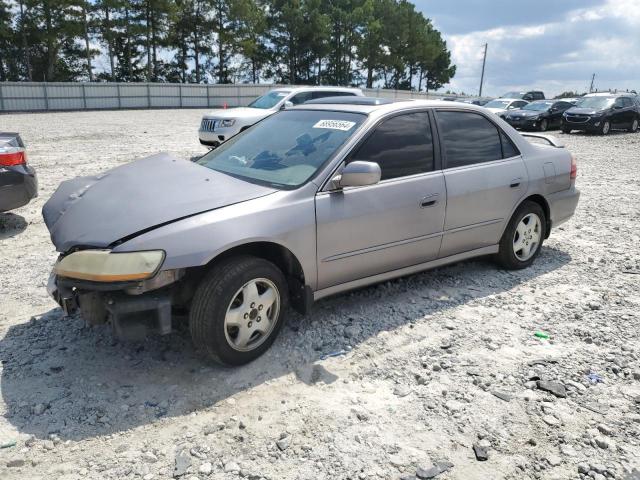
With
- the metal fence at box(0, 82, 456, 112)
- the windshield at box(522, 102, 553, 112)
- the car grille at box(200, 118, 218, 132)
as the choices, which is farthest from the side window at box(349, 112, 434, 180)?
the metal fence at box(0, 82, 456, 112)

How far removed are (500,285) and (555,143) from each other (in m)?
1.86

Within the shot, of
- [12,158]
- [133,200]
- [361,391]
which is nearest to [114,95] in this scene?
[12,158]

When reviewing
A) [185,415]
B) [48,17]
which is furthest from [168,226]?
[48,17]

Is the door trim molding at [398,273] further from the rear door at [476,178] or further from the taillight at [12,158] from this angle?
the taillight at [12,158]

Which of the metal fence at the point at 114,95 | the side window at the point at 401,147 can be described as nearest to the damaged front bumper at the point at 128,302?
the side window at the point at 401,147

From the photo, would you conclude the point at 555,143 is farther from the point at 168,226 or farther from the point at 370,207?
the point at 168,226

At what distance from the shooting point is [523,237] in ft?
16.7

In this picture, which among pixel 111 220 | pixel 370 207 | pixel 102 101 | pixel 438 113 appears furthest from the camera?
pixel 102 101

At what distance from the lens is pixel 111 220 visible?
3.08 meters

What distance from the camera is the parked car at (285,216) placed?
295 cm

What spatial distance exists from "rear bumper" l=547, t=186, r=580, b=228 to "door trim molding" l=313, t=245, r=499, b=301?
0.85m

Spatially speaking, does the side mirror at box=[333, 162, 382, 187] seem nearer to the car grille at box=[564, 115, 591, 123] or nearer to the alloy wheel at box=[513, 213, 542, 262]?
the alloy wheel at box=[513, 213, 542, 262]

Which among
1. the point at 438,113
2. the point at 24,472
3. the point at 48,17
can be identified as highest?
the point at 48,17

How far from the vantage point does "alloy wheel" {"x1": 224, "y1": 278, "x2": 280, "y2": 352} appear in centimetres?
320
